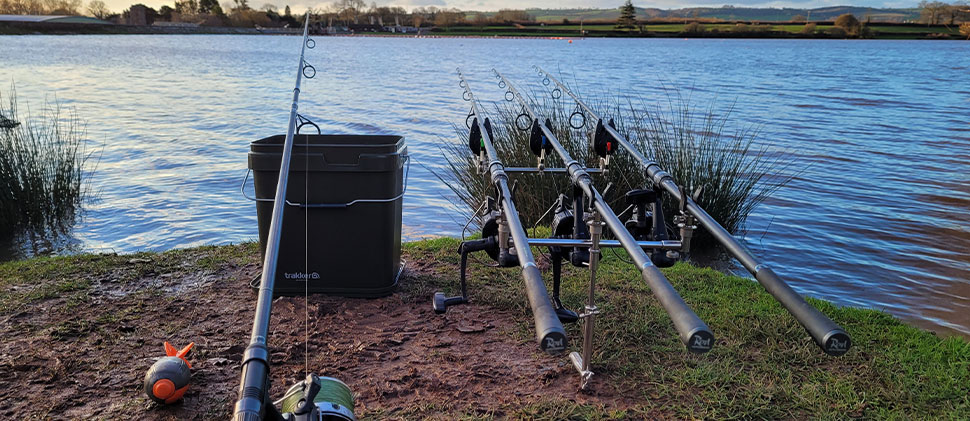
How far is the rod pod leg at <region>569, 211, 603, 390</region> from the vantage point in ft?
7.34

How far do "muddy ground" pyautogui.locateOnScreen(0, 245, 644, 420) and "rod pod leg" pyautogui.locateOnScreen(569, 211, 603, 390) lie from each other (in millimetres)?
74

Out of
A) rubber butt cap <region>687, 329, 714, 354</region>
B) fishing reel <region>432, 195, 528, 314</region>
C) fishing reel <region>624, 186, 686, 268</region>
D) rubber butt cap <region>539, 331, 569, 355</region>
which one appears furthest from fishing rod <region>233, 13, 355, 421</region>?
fishing reel <region>624, 186, 686, 268</region>

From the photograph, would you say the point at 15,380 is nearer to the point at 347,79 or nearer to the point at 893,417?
the point at 893,417

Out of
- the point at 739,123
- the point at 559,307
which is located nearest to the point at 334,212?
the point at 559,307

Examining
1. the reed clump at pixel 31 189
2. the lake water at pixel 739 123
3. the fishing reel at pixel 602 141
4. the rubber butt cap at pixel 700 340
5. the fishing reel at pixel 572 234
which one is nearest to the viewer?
the rubber butt cap at pixel 700 340

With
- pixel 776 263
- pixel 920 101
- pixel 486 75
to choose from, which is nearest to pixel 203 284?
pixel 776 263

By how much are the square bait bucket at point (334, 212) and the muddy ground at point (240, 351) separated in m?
0.11

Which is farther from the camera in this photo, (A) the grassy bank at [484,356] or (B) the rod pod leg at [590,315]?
(A) the grassy bank at [484,356]

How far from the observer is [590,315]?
7.73ft

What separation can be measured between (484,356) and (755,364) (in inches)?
41.6

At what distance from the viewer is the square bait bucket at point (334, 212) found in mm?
3326

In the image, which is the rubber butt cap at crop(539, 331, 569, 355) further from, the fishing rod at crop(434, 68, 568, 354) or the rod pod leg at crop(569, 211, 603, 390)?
the rod pod leg at crop(569, 211, 603, 390)

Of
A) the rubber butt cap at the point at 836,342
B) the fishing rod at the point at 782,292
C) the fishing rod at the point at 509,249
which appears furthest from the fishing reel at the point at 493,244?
the rubber butt cap at the point at 836,342

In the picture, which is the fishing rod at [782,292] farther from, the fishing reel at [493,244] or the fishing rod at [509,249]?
the fishing reel at [493,244]
